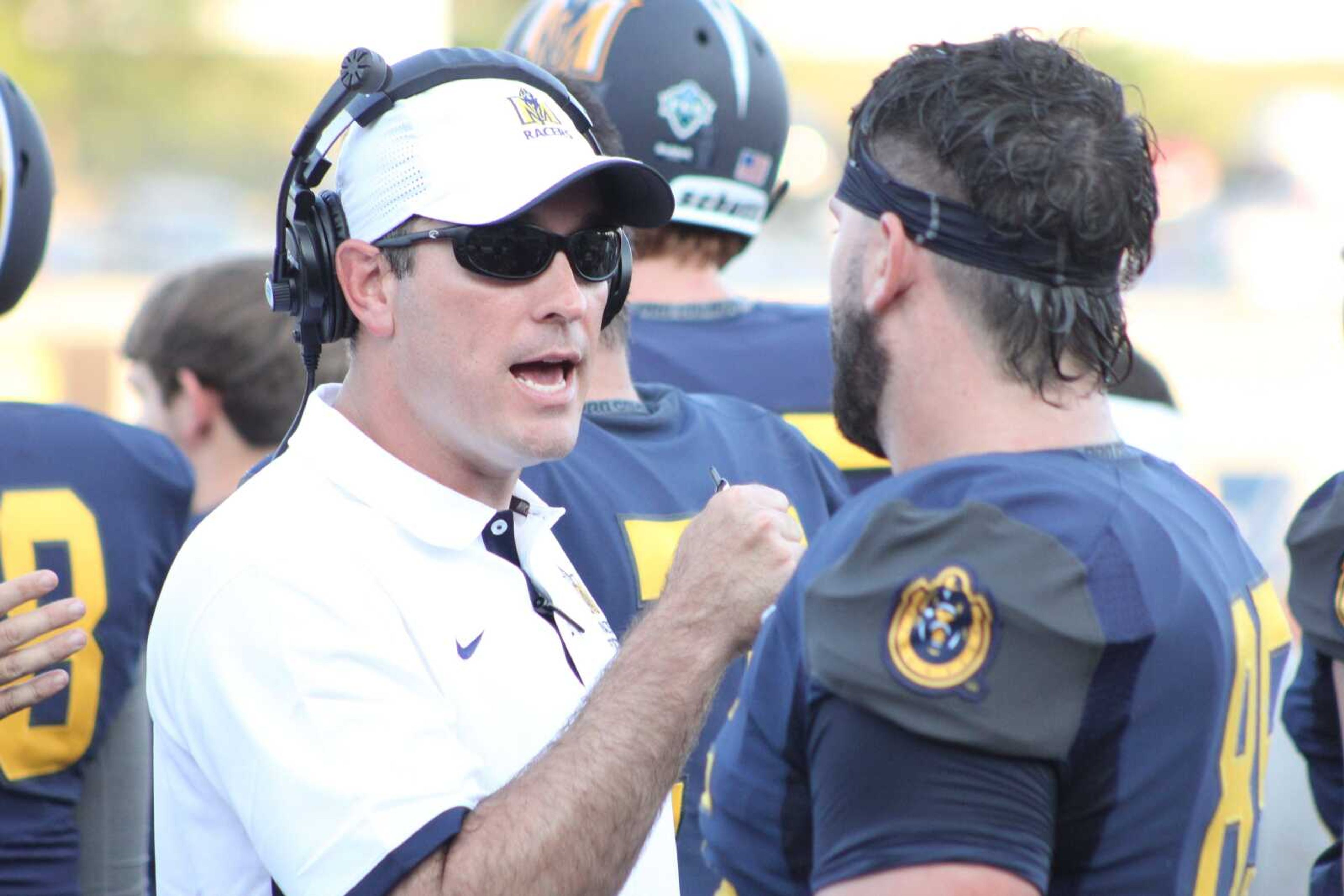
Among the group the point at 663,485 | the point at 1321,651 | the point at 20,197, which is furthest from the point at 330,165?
the point at 1321,651

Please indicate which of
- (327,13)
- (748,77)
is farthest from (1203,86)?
(748,77)

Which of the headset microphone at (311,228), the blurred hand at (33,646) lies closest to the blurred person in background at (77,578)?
the blurred hand at (33,646)

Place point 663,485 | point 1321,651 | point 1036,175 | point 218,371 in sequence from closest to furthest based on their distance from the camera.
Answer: point 1036,175 → point 1321,651 → point 663,485 → point 218,371

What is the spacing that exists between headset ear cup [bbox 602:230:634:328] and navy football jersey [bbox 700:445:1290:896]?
0.76 m

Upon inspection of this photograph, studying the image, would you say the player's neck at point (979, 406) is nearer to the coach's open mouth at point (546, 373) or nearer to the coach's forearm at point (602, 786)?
the coach's forearm at point (602, 786)

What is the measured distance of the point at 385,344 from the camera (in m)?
2.26

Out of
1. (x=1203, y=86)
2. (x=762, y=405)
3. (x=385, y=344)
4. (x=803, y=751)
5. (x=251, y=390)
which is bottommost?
(x=1203, y=86)

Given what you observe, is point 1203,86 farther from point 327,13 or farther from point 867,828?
point 867,828

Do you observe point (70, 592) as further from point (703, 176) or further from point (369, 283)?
point (703, 176)

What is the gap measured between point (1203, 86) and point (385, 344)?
139 feet

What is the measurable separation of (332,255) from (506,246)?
25 centimetres

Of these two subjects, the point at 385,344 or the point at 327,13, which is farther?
the point at 327,13

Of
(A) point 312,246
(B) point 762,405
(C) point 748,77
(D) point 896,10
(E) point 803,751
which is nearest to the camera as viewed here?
(E) point 803,751

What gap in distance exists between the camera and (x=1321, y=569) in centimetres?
237
